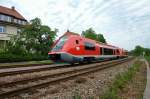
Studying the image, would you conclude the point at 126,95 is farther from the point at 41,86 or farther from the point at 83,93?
the point at 41,86

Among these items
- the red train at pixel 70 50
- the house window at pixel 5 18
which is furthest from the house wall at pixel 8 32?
the red train at pixel 70 50

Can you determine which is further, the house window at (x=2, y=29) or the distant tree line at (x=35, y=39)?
the house window at (x=2, y=29)

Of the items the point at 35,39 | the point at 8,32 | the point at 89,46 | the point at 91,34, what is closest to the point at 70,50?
the point at 89,46

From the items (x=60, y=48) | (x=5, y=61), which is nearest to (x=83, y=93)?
(x=60, y=48)

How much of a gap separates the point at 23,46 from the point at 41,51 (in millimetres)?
4227

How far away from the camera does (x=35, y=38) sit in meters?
44.4

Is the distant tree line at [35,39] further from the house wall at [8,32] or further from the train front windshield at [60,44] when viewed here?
the train front windshield at [60,44]

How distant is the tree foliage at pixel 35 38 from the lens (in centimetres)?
4206

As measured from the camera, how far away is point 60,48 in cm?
1984

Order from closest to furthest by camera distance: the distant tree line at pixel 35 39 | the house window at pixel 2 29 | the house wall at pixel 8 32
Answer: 1. the distant tree line at pixel 35 39
2. the house window at pixel 2 29
3. the house wall at pixel 8 32

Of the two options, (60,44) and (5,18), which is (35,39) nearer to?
(5,18)

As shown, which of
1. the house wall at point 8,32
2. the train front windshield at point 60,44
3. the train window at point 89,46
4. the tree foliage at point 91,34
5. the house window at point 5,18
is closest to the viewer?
the train front windshield at point 60,44

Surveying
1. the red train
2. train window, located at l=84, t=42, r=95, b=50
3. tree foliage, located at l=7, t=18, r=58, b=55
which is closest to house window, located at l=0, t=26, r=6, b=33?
tree foliage, located at l=7, t=18, r=58, b=55

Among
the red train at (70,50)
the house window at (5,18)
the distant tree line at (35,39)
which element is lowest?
the red train at (70,50)
